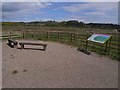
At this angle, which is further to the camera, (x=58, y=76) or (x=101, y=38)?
(x=101, y=38)

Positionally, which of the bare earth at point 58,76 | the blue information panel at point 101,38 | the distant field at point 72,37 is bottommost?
the bare earth at point 58,76

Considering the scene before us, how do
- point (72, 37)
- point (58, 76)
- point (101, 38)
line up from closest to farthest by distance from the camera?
point (58, 76) < point (101, 38) < point (72, 37)

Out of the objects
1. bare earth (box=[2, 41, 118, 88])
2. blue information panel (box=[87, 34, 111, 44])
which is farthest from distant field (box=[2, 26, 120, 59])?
bare earth (box=[2, 41, 118, 88])

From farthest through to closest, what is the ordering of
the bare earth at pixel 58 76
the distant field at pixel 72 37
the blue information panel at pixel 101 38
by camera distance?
the distant field at pixel 72 37 → the blue information panel at pixel 101 38 → the bare earth at pixel 58 76

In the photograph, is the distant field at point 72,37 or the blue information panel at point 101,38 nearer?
the blue information panel at point 101,38

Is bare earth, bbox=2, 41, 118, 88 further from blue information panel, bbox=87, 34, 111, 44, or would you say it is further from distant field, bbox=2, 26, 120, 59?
blue information panel, bbox=87, 34, 111, 44

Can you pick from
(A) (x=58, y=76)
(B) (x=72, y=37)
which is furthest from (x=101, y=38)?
(B) (x=72, y=37)

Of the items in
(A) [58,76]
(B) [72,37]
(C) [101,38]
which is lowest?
(A) [58,76]

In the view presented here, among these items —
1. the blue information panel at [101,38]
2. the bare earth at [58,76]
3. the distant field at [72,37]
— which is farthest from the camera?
the distant field at [72,37]

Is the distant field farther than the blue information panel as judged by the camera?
Yes

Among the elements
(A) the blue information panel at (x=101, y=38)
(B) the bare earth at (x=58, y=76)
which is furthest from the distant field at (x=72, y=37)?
(B) the bare earth at (x=58, y=76)

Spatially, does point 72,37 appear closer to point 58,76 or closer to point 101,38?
point 101,38

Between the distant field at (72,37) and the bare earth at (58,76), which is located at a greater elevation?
the distant field at (72,37)

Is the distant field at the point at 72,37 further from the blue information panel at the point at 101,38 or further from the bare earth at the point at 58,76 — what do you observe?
the bare earth at the point at 58,76
